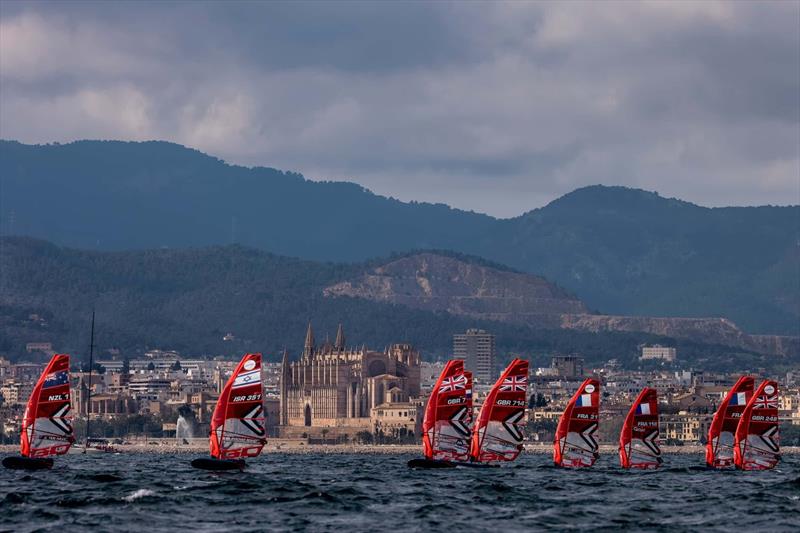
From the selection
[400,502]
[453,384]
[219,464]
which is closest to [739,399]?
[453,384]

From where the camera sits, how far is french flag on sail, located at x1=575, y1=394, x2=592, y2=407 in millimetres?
127125

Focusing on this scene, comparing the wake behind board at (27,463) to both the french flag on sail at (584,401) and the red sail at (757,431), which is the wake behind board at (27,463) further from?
the red sail at (757,431)

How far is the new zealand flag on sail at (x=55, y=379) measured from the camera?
123 m

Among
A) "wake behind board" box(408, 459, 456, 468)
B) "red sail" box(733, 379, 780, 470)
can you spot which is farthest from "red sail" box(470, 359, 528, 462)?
"red sail" box(733, 379, 780, 470)

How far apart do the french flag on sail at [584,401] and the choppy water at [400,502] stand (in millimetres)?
4318

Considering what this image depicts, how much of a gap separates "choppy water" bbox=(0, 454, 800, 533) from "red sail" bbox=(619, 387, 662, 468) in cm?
339

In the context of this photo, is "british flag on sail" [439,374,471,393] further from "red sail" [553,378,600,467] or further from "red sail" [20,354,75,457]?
"red sail" [20,354,75,457]

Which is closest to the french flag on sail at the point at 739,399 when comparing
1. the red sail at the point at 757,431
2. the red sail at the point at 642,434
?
the red sail at the point at 757,431

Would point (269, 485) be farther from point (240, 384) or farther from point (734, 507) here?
point (734, 507)

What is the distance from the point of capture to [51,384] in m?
123

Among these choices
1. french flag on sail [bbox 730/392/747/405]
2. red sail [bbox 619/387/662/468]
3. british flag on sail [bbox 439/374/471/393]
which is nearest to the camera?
british flag on sail [bbox 439/374/471/393]

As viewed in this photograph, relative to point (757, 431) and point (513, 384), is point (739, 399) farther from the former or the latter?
point (513, 384)

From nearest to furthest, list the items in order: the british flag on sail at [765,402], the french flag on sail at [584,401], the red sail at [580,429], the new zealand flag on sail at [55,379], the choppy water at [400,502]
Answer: the choppy water at [400,502]
the new zealand flag on sail at [55,379]
the french flag on sail at [584,401]
the red sail at [580,429]
the british flag on sail at [765,402]

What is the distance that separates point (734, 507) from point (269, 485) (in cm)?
2524
